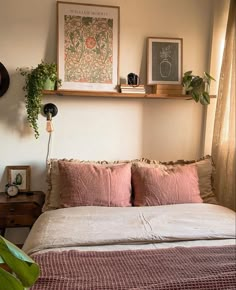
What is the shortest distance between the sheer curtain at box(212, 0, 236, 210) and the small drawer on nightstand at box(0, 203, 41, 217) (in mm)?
1580

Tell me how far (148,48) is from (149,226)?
5.27 feet

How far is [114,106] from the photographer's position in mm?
2730

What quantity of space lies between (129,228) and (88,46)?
5.24 feet

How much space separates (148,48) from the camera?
2.71 m

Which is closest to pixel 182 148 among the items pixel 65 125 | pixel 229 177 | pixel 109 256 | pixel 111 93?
pixel 229 177

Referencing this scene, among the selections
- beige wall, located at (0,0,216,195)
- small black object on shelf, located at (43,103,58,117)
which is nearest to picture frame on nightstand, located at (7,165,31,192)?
beige wall, located at (0,0,216,195)

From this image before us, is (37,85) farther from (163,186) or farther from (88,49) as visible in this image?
(163,186)

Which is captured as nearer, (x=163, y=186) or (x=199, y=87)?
(x=163, y=186)

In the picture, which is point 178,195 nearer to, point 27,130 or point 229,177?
point 229,177

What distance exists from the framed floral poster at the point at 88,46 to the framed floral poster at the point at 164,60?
0.31 m

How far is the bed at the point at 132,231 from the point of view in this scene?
4.22ft

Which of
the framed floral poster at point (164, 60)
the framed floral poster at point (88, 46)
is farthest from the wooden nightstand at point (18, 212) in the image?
the framed floral poster at point (164, 60)

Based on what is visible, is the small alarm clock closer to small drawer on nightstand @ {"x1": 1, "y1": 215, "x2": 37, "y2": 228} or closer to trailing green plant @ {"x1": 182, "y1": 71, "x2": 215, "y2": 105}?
small drawer on nightstand @ {"x1": 1, "y1": 215, "x2": 37, "y2": 228}

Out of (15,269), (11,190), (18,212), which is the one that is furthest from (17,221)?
(15,269)
